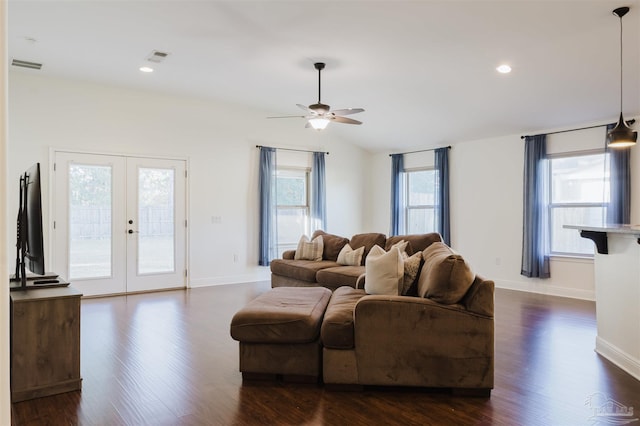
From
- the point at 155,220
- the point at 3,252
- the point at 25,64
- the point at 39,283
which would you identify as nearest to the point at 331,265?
the point at 155,220

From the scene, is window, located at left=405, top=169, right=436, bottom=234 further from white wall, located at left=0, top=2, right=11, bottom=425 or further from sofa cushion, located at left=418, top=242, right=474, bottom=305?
white wall, located at left=0, top=2, right=11, bottom=425

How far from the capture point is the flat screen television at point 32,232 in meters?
3.01

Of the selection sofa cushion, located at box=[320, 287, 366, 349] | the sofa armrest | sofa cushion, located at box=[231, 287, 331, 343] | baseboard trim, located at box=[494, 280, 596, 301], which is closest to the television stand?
sofa cushion, located at box=[231, 287, 331, 343]

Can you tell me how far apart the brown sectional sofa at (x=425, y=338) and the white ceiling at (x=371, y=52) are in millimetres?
2523

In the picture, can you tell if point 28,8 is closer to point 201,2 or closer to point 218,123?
point 201,2

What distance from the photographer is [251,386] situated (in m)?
3.06

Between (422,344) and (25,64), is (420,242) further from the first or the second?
(25,64)

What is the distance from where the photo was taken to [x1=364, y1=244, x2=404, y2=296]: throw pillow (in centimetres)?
340

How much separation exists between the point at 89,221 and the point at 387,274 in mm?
4858

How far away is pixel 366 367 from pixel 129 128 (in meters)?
5.45

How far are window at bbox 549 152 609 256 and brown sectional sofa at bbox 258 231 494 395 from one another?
4.34 m

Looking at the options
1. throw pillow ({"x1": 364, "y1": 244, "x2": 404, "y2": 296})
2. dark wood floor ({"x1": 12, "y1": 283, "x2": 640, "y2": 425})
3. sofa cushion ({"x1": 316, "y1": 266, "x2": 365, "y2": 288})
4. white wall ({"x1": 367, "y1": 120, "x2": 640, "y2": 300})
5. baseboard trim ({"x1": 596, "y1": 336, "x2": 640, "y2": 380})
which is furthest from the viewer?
white wall ({"x1": 367, "y1": 120, "x2": 640, "y2": 300})

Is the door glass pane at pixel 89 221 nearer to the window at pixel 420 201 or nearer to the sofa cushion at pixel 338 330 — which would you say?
the sofa cushion at pixel 338 330

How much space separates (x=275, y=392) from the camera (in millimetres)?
2959
